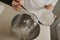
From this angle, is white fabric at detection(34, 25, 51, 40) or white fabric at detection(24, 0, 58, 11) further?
white fabric at detection(24, 0, 58, 11)

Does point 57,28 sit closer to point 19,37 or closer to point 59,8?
point 59,8

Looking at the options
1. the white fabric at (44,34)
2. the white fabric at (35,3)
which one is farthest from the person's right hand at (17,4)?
the white fabric at (44,34)

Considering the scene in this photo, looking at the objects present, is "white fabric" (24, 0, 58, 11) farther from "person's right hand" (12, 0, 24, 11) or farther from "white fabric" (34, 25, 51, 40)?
"white fabric" (34, 25, 51, 40)

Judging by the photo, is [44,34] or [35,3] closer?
[44,34]

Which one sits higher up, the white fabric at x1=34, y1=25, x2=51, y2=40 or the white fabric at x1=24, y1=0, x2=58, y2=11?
the white fabric at x1=24, y1=0, x2=58, y2=11

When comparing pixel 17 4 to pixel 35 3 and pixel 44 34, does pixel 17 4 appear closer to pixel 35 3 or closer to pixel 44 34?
pixel 35 3

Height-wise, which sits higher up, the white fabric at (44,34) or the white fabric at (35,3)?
the white fabric at (35,3)

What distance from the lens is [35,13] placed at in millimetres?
886

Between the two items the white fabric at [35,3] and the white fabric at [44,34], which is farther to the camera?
the white fabric at [35,3]

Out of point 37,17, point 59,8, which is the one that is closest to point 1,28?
point 37,17

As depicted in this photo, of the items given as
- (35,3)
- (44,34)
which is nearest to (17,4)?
(35,3)

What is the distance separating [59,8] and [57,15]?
10 centimetres

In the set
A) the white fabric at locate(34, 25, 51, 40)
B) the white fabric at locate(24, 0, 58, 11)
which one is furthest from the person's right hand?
the white fabric at locate(34, 25, 51, 40)

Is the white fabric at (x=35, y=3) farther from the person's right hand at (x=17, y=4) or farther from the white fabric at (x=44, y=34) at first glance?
the white fabric at (x=44, y=34)
